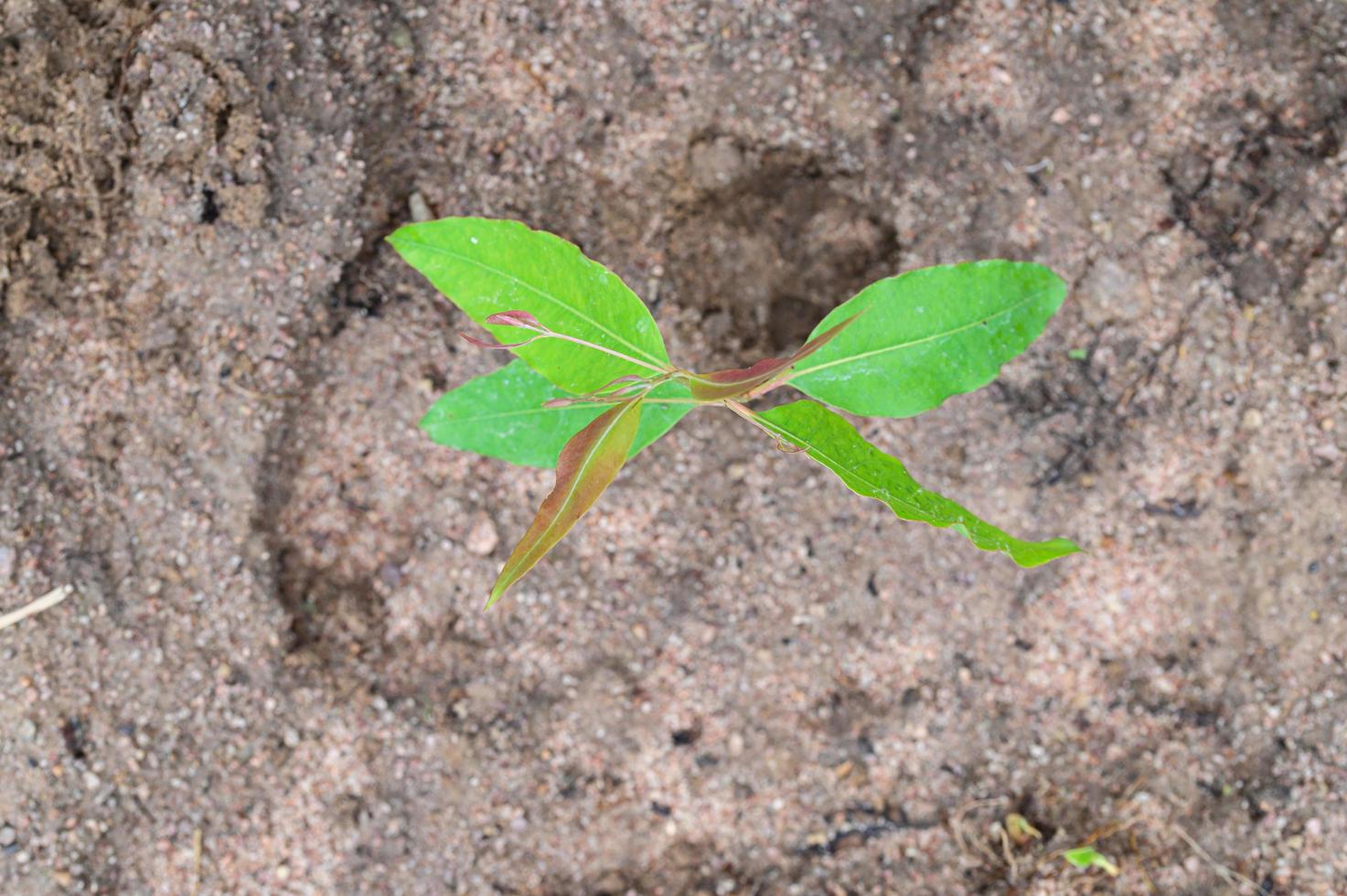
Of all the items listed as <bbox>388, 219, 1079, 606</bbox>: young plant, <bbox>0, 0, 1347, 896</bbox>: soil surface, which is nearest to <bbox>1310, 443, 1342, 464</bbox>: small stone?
<bbox>0, 0, 1347, 896</bbox>: soil surface

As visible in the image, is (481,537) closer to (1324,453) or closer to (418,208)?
(418,208)

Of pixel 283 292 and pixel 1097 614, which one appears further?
pixel 1097 614

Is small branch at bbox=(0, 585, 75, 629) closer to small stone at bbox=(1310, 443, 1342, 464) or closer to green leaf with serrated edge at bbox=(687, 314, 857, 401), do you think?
green leaf with serrated edge at bbox=(687, 314, 857, 401)

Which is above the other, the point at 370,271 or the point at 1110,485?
the point at 370,271

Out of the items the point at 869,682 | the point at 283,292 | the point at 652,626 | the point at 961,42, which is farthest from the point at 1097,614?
the point at 283,292

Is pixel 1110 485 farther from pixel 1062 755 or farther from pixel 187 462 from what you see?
pixel 187 462

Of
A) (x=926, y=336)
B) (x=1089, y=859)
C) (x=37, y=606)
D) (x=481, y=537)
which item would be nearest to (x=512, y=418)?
(x=481, y=537)
